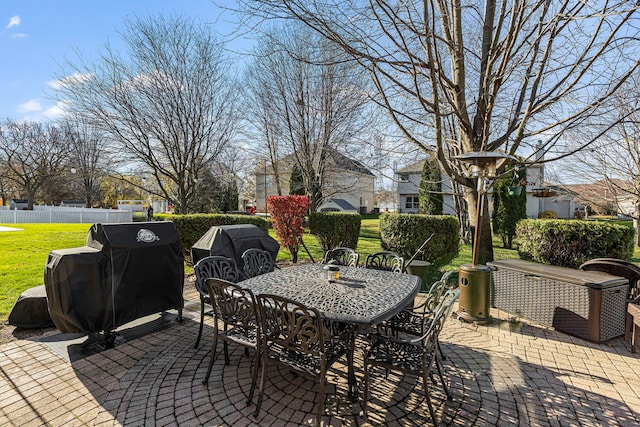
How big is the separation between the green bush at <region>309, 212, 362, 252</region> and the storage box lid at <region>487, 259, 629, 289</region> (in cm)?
476

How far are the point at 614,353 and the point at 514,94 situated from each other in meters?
4.70

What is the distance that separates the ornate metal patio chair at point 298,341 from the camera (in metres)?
2.25

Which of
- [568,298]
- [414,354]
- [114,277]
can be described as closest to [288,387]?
[414,354]

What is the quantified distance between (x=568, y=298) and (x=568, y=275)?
Answer: 30 cm

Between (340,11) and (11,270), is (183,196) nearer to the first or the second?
(11,270)

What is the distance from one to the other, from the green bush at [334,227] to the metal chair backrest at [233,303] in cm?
627

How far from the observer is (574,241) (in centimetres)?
679

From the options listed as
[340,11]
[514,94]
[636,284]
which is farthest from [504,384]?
[514,94]

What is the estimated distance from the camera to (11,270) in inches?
269

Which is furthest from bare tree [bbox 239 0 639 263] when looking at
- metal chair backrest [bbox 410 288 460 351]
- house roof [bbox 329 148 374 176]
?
house roof [bbox 329 148 374 176]

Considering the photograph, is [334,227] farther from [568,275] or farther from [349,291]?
[349,291]

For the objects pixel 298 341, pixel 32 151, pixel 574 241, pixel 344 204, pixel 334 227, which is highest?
pixel 32 151

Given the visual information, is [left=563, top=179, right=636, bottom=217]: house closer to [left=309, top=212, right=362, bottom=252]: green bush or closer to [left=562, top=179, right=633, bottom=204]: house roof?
[left=562, top=179, right=633, bottom=204]: house roof

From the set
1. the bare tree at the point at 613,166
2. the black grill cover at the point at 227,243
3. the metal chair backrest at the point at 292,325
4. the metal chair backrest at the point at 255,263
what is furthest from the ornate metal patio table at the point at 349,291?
the bare tree at the point at 613,166
